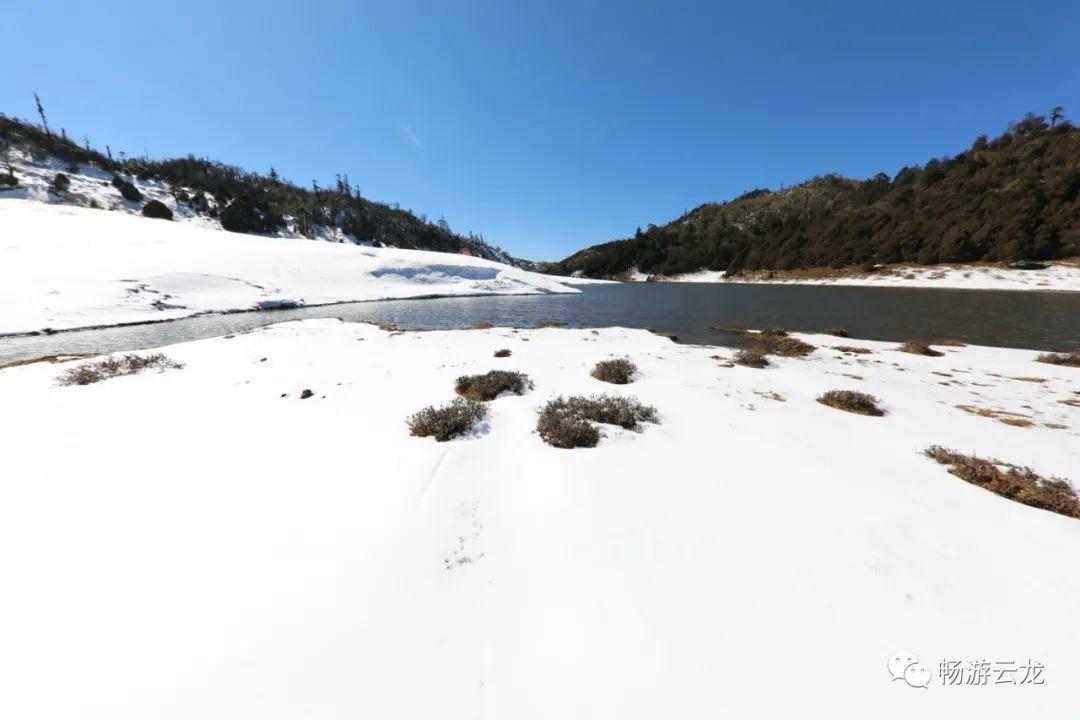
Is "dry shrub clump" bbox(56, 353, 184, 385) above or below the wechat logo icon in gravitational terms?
below

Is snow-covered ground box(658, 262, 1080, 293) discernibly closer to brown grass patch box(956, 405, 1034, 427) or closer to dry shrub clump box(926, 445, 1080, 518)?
brown grass patch box(956, 405, 1034, 427)

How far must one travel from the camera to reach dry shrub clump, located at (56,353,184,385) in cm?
1020

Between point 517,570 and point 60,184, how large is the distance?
101 meters

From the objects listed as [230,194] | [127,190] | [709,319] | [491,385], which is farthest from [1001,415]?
[230,194]

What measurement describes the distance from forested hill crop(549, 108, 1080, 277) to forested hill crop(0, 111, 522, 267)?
330 feet

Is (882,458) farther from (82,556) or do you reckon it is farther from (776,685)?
(82,556)

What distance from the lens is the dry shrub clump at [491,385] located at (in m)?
9.59

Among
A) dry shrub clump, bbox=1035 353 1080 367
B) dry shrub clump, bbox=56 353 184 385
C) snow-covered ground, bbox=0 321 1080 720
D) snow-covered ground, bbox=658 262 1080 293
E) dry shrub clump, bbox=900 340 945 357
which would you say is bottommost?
dry shrub clump, bbox=56 353 184 385

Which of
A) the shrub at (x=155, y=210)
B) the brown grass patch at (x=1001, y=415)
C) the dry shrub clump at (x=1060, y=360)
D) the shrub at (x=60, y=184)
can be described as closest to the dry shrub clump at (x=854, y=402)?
the brown grass patch at (x=1001, y=415)

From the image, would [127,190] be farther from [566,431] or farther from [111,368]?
[566,431]

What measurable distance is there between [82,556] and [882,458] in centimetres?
1153

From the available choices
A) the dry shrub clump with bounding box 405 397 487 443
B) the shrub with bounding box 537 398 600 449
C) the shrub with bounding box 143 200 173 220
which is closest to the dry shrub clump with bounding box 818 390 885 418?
the shrub with bounding box 537 398 600 449

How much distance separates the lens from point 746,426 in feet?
25.1

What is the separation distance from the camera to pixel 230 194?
274 feet
